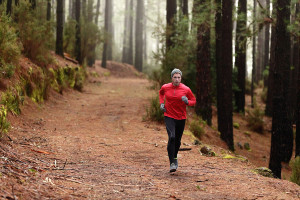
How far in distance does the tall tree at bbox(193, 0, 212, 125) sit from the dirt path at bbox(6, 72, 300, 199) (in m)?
3.25

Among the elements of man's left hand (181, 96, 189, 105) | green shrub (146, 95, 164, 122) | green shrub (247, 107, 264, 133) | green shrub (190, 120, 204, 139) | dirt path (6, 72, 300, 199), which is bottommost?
green shrub (247, 107, 264, 133)

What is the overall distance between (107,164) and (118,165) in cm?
19

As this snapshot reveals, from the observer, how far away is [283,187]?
17.2 feet

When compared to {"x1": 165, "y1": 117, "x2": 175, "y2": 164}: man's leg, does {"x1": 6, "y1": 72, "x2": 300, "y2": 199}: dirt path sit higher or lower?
lower

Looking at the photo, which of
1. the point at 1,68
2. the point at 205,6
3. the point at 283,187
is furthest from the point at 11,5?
the point at 283,187

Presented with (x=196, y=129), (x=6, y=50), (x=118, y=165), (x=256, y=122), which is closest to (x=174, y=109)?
(x=118, y=165)

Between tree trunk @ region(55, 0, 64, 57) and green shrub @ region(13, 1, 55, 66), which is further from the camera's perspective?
tree trunk @ region(55, 0, 64, 57)

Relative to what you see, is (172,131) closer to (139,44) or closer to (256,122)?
(256,122)

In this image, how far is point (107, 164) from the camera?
6.07m

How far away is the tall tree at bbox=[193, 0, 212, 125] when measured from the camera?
1302cm

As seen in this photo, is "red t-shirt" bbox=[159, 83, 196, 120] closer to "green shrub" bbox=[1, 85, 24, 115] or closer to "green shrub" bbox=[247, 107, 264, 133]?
"green shrub" bbox=[1, 85, 24, 115]

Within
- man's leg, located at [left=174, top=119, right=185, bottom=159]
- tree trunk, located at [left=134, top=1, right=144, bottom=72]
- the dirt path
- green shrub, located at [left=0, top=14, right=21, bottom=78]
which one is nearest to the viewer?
the dirt path

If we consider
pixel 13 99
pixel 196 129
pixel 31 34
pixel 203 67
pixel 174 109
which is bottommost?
pixel 196 129

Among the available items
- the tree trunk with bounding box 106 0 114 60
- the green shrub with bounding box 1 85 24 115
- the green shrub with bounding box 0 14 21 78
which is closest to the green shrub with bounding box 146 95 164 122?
the green shrub with bounding box 1 85 24 115
